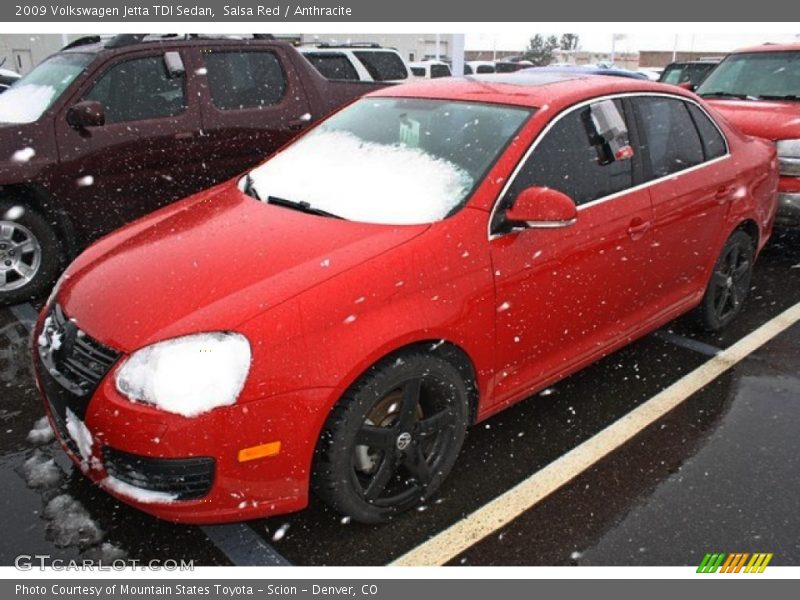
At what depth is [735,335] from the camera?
4.39 m

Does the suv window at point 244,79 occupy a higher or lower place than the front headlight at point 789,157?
higher

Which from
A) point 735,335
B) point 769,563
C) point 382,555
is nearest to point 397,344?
point 382,555

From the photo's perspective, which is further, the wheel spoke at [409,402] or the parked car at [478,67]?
the parked car at [478,67]

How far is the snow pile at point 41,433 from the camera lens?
3143 millimetres

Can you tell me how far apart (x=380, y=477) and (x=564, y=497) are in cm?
82

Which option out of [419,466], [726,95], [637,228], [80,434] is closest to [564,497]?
[419,466]

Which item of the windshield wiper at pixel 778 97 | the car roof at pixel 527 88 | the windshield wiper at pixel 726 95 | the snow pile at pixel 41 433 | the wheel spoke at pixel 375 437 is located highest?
the car roof at pixel 527 88

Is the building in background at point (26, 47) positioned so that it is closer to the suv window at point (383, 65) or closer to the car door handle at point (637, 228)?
the suv window at point (383, 65)

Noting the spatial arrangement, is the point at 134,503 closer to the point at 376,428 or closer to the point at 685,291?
the point at 376,428

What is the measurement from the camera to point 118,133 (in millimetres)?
4879

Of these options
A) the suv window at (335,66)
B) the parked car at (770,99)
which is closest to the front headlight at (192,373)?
the parked car at (770,99)

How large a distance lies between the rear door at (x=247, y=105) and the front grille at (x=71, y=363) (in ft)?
9.95

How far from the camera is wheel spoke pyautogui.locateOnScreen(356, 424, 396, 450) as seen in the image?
2.41m

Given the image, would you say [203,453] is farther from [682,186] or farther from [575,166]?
[682,186]
